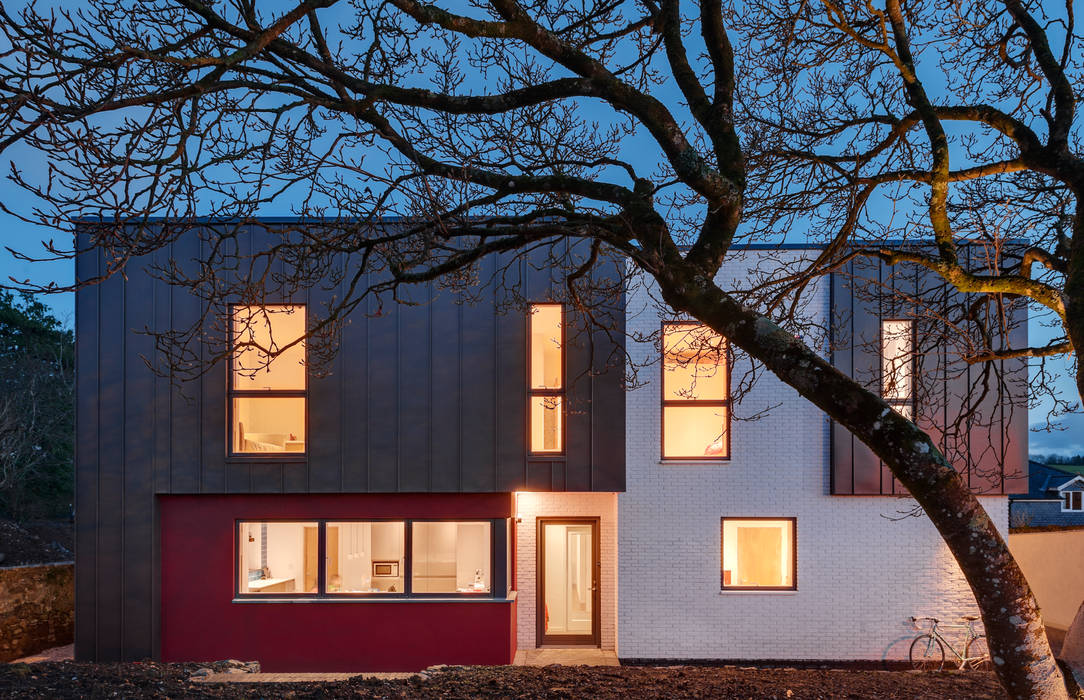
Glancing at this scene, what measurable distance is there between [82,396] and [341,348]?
367 centimetres

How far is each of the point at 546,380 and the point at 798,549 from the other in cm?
434

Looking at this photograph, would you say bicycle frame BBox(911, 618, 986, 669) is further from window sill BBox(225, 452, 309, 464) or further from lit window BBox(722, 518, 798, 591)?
window sill BBox(225, 452, 309, 464)

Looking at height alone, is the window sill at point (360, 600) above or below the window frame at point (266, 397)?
below

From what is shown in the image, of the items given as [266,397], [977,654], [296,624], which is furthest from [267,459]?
[977,654]

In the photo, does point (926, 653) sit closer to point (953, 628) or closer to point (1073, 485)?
point (953, 628)

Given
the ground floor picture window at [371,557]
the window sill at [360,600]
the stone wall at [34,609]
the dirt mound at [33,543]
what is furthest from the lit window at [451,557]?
the dirt mound at [33,543]

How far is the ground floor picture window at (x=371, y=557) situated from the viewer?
9750 mm

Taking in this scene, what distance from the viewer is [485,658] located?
9484mm

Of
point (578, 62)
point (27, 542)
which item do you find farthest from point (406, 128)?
point (27, 542)

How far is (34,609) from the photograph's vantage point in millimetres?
11664

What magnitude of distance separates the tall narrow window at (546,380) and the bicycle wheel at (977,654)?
614 cm

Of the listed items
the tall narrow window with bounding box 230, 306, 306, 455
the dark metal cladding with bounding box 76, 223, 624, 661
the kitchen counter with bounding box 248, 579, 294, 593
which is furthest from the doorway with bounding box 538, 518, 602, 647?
the tall narrow window with bounding box 230, 306, 306, 455

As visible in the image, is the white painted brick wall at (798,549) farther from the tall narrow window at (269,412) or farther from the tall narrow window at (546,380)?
the tall narrow window at (269,412)

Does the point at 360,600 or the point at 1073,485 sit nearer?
the point at 360,600
